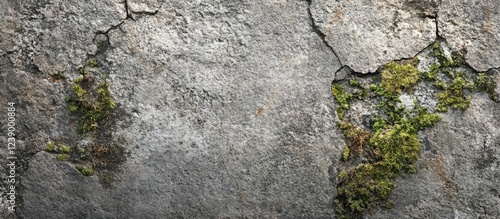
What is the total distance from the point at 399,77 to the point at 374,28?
0.22 meters

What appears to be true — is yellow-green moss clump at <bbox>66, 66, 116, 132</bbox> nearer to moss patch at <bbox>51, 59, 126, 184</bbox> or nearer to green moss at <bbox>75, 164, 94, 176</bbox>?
moss patch at <bbox>51, 59, 126, 184</bbox>

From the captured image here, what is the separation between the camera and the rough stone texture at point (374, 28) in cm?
184

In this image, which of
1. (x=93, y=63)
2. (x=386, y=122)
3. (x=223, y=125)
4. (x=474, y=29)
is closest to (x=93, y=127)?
(x=93, y=63)

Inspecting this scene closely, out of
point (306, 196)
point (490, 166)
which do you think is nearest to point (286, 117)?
point (306, 196)

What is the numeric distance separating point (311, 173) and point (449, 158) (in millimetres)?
544

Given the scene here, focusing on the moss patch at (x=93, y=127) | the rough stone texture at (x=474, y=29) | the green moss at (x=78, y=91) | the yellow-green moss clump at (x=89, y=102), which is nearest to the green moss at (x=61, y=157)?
the moss patch at (x=93, y=127)

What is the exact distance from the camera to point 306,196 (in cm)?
→ 183

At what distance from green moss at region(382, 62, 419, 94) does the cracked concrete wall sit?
0.06 m

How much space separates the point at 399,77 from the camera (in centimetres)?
183

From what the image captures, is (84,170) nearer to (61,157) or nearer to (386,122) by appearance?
(61,157)

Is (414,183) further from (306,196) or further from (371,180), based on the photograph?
(306,196)

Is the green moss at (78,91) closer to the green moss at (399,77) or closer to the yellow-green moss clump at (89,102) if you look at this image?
the yellow-green moss clump at (89,102)

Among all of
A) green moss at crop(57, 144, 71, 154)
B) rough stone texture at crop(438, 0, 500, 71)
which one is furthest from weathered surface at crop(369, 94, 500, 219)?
green moss at crop(57, 144, 71, 154)

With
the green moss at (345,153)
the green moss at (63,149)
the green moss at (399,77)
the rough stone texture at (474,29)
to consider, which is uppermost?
the rough stone texture at (474,29)
